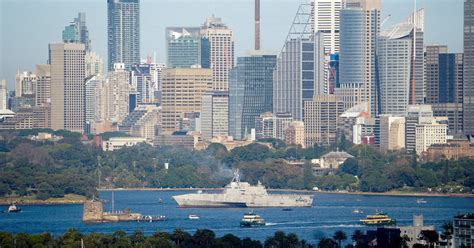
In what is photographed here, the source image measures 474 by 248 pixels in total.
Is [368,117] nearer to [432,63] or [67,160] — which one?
[432,63]

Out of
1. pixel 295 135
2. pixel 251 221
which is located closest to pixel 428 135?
pixel 295 135

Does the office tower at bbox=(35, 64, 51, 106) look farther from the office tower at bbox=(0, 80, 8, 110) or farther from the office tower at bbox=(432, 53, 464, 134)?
the office tower at bbox=(432, 53, 464, 134)

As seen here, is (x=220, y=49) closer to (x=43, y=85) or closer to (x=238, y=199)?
(x=43, y=85)

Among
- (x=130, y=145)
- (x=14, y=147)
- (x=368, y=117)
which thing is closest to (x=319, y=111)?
(x=368, y=117)

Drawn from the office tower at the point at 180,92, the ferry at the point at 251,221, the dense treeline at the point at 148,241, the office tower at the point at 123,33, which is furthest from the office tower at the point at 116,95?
the dense treeline at the point at 148,241

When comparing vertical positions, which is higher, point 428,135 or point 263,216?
point 428,135

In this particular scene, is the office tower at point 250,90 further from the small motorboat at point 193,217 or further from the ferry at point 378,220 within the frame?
the ferry at point 378,220

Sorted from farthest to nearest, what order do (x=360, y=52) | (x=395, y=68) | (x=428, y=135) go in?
(x=360, y=52)
(x=395, y=68)
(x=428, y=135)

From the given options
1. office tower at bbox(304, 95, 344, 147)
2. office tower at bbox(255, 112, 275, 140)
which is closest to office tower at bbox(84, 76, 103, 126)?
office tower at bbox(255, 112, 275, 140)
